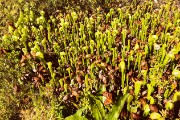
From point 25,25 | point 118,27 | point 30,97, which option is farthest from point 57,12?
point 30,97

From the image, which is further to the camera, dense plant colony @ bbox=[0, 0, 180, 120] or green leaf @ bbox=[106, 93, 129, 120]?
dense plant colony @ bbox=[0, 0, 180, 120]

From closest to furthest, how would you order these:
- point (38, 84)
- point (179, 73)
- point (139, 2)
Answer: point (179, 73) → point (38, 84) → point (139, 2)

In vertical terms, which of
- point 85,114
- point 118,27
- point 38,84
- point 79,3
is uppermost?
point 79,3

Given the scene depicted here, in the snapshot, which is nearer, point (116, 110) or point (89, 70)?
point (116, 110)

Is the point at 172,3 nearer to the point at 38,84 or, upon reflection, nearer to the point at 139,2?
the point at 139,2

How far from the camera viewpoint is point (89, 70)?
442 centimetres

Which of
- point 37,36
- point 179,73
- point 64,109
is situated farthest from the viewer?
point 37,36

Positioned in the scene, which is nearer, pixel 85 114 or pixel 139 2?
pixel 85 114

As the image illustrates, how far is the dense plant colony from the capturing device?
3664 mm

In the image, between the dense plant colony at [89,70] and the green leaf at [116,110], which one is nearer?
the green leaf at [116,110]

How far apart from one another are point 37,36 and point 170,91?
2.46m

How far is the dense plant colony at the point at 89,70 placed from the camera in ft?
12.0

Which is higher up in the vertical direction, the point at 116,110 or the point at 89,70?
the point at 89,70

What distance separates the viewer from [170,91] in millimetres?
3797
